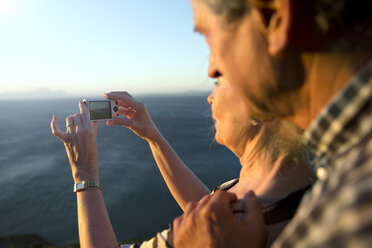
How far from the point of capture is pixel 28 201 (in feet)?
62.0

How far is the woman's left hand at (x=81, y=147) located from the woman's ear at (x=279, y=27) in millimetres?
2036

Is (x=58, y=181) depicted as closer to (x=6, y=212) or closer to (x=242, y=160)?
(x=6, y=212)

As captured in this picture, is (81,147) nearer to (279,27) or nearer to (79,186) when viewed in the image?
(79,186)

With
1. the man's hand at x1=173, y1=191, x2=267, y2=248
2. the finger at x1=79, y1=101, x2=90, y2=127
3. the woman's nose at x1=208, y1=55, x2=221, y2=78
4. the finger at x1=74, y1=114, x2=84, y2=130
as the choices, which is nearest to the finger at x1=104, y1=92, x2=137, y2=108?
the finger at x1=79, y1=101, x2=90, y2=127

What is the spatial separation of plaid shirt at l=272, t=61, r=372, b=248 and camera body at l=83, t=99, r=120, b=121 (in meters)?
2.40

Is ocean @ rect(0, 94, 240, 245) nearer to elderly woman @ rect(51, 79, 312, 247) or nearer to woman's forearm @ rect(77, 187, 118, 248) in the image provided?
elderly woman @ rect(51, 79, 312, 247)

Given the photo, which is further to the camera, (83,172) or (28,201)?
(28,201)

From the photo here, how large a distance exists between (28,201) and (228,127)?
22.0 m

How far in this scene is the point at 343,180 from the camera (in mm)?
589

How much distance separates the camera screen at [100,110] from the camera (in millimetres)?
2757

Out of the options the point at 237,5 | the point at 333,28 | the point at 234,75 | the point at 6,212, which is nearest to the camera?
the point at 333,28

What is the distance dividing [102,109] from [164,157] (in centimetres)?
92

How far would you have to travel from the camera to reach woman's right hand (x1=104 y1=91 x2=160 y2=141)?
276 cm

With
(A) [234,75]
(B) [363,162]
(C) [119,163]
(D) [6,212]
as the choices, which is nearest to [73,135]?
(A) [234,75]
